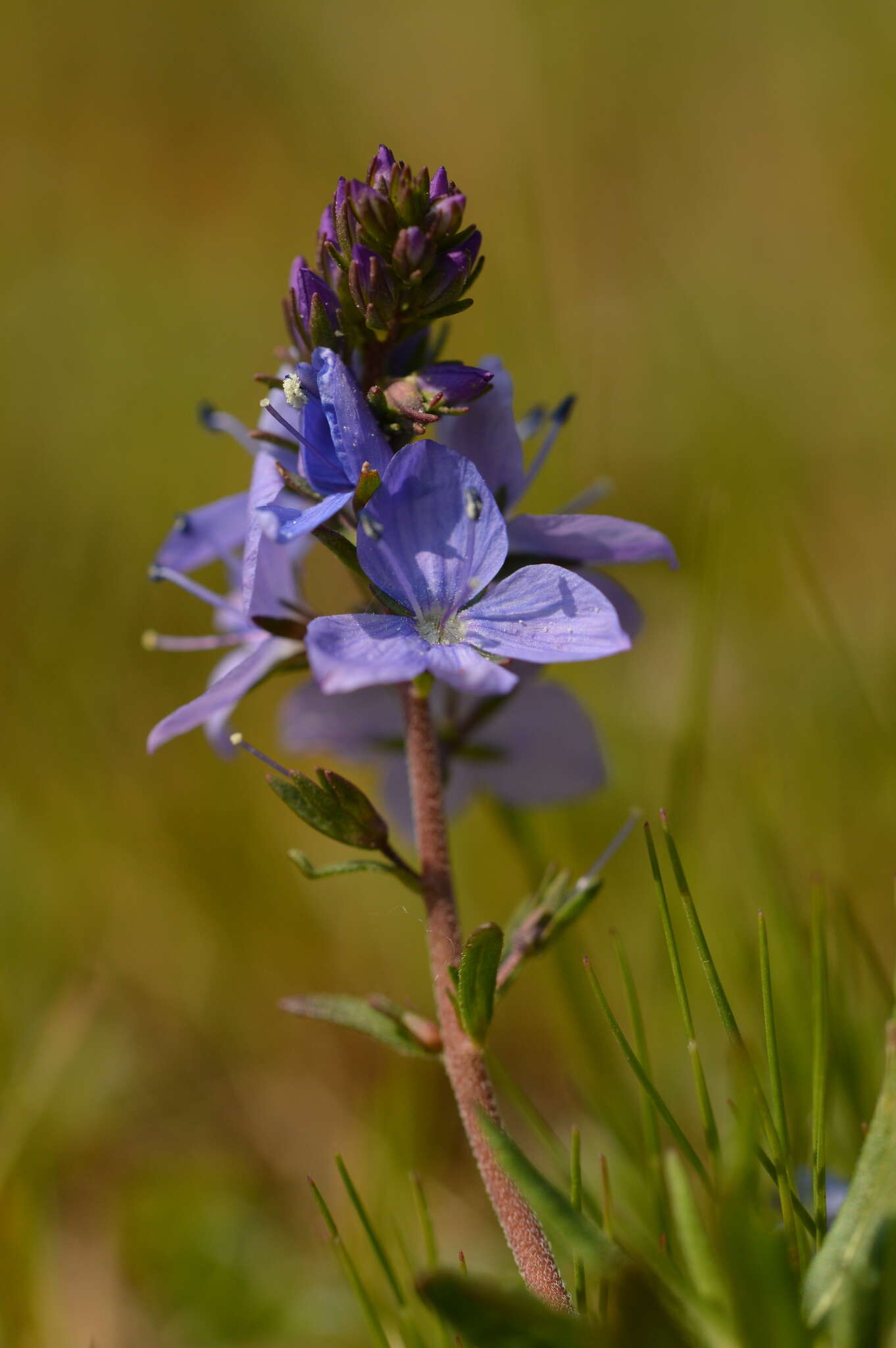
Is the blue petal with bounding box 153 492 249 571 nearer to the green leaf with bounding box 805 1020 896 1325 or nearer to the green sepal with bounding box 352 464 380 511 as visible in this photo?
the green sepal with bounding box 352 464 380 511

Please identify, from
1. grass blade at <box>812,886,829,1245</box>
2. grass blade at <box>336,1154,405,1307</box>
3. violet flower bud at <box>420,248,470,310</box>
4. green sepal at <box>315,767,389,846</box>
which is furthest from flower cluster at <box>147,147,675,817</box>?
grass blade at <box>336,1154,405,1307</box>

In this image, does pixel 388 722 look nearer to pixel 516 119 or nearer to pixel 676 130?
pixel 516 119

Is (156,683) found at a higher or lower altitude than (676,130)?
lower

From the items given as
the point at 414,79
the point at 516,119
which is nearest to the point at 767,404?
the point at 516,119

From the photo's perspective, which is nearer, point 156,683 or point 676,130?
point 156,683

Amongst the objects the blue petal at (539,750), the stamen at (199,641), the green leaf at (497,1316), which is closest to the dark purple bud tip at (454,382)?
the stamen at (199,641)

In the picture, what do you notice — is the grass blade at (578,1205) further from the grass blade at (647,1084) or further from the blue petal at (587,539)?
the blue petal at (587,539)

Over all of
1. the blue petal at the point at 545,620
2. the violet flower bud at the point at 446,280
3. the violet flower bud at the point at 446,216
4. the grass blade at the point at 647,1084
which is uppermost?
the violet flower bud at the point at 446,216

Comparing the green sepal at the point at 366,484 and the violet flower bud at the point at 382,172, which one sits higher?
the violet flower bud at the point at 382,172
